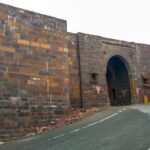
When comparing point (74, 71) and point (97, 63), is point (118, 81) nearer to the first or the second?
point (97, 63)

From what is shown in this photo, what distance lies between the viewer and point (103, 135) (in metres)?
9.47

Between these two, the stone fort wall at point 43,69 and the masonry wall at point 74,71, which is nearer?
the stone fort wall at point 43,69

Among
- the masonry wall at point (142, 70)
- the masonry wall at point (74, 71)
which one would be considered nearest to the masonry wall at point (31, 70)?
the masonry wall at point (74, 71)

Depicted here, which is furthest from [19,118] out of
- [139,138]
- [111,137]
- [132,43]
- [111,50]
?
[132,43]

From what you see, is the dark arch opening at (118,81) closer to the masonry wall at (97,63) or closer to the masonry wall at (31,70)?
the masonry wall at (97,63)

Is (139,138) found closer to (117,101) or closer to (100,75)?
(100,75)

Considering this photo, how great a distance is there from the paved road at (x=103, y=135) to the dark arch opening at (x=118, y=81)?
609 cm

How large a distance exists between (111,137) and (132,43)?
10.9 meters

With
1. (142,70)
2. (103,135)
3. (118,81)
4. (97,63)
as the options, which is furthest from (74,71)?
(103,135)

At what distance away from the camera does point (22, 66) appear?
13414 millimetres

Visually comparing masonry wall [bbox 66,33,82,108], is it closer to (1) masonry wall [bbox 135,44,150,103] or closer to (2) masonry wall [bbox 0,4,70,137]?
(2) masonry wall [bbox 0,4,70,137]

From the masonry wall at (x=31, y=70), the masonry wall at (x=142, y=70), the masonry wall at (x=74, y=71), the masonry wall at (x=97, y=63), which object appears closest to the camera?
the masonry wall at (x=31, y=70)

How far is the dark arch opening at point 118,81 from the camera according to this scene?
18.9 metres

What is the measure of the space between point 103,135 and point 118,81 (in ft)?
33.9
